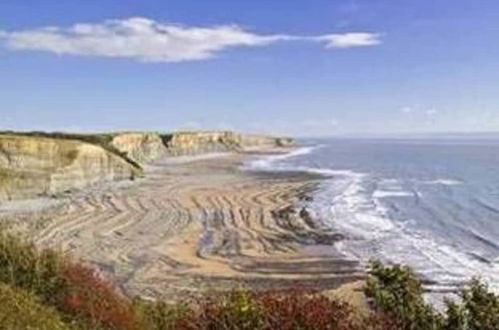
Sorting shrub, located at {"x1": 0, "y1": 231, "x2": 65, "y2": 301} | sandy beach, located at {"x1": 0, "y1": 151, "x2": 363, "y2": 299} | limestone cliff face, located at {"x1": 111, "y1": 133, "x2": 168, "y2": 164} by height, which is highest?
shrub, located at {"x1": 0, "y1": 231, "x2": 65, "y2": 301}

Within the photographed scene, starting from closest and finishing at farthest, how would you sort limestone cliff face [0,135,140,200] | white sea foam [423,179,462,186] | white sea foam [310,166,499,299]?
white sea foam [310,166,499,299], limestone cliff face [0,135,140,200], white sea foam [423,179,462,186]

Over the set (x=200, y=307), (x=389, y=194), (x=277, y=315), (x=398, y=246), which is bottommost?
(x=389, y=194)

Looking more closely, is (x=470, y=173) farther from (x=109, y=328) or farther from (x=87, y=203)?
(x=109, y=328)

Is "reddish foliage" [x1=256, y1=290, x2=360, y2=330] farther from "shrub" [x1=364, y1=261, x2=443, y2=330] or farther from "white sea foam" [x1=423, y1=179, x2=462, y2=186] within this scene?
"white sea foam" [x1=423, y1=179, x2=462, y2=186]

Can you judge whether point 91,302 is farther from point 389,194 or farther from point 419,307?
point 389,194

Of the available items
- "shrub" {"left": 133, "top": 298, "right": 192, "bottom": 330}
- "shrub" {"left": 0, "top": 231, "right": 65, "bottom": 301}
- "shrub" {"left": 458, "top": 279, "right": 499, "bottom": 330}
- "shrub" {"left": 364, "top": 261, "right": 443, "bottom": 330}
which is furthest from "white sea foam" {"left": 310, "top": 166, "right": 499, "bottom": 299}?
"shrub" {"left": 0, "top": 231, "right": 65, "bottom": 301}

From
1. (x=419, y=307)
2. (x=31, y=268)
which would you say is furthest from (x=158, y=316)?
(x=419, y=307)
